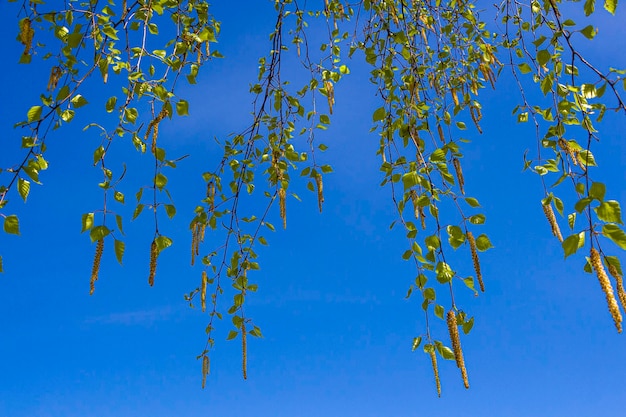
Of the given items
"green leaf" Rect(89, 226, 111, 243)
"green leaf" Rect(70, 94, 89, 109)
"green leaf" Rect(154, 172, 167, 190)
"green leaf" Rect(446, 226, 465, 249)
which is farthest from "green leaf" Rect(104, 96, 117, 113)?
"green leaf" Rect(446, 226, 465, 249)

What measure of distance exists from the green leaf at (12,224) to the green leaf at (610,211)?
7.83 feet

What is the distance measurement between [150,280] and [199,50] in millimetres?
1978

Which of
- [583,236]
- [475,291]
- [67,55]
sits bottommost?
[583,236]

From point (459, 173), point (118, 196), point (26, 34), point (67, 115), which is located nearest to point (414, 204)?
point (459, 173)

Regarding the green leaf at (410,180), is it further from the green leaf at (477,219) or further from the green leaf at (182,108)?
the green leaf at (182,108)

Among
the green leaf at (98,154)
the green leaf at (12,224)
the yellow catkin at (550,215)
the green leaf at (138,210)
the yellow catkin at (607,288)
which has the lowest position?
the yellow catkin at (607,288)

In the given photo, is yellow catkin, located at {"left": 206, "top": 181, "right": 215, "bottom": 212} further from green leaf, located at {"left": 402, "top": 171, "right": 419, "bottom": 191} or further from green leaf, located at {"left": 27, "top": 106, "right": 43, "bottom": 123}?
green leaf, located at {"left": 402, "top": 171, "right": 419, "bottom": 191}

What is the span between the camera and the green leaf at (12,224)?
2.49m

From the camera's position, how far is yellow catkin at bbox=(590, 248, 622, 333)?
6.19 feet

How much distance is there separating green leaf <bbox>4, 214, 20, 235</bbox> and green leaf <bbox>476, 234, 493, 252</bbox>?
2.08 metres

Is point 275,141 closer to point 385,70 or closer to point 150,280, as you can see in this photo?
point 385,70

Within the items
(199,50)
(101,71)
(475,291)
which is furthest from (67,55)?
(475,291)

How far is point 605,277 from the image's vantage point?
1.94m

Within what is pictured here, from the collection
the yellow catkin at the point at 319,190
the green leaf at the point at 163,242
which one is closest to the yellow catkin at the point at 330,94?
the yellow catkin at the point at 319,190
